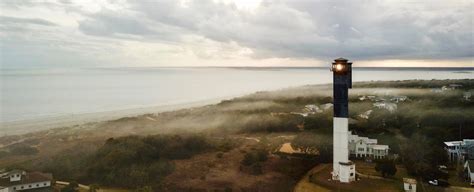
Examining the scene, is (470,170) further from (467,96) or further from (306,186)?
(467,96)

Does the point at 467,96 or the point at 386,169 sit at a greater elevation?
the point at 467,96

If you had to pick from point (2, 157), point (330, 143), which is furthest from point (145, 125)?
point (330, 143)

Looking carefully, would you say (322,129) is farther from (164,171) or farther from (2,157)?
(2,157)

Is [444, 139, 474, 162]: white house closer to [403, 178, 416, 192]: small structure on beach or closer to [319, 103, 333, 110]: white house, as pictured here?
[403, 178, 416, 192]: small structure on beach

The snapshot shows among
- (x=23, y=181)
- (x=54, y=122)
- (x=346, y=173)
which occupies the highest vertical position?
(x=54, y=122)

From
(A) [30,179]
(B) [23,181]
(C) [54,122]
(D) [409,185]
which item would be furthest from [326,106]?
(B) [23,181]

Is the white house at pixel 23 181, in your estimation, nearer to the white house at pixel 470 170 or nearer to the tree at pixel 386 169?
the tree at pixel 386 169
